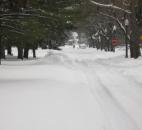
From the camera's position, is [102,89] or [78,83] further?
[78,83]

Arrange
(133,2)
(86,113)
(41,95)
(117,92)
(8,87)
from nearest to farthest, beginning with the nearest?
(86,113), (41,95), (117,92), (8,87), (133,2)

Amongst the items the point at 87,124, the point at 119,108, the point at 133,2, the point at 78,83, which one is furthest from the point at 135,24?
the point at 87,124

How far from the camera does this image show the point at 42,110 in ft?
30.5

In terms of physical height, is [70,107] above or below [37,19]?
below

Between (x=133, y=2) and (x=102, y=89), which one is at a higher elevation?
(x=133, y=2)

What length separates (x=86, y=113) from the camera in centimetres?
910

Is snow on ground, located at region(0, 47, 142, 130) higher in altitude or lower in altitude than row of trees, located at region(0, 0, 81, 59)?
lower

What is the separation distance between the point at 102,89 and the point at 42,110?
4.84 meters

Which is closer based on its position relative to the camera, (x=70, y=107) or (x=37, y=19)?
(x=70, y=107)

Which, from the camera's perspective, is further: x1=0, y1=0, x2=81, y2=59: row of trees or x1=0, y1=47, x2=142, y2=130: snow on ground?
x1=0, y1=0, x2=81, y2=59: row of trees

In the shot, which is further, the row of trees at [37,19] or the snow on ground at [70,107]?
the row of trees at [37,19]

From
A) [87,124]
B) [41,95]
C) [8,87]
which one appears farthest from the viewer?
[8,87]

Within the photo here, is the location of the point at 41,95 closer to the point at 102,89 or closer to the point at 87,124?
the point at 102,89

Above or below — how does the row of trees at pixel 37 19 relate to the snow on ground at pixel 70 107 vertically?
above
